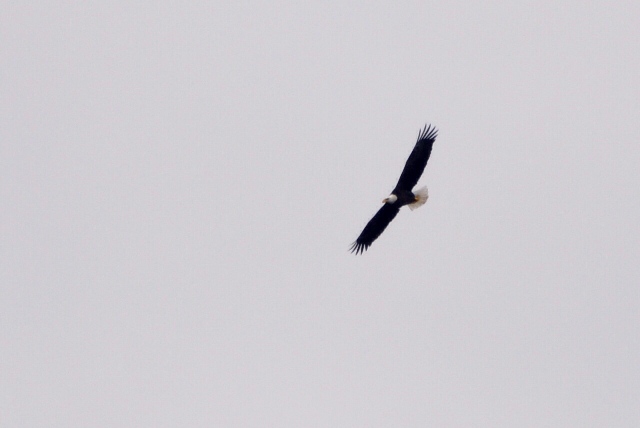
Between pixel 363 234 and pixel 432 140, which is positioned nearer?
pixel 432 140

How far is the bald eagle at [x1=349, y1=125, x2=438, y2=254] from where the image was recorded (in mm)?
22250

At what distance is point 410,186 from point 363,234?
64.6 inches

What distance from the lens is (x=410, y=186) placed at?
22719mm

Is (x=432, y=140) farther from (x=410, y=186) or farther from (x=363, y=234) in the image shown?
(x=363, y=234)

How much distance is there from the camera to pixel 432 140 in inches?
875

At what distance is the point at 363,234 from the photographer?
23.6 m

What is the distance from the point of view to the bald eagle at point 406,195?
22.2 metres

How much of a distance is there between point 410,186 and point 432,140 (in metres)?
1.11

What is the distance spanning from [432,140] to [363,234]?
8.92ft

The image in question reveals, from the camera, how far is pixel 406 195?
22766 mm

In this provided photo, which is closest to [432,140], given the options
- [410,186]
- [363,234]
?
[410,186]
